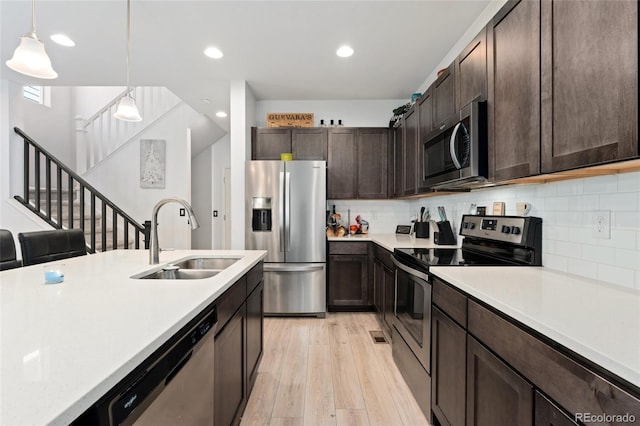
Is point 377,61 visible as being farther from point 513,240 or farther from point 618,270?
point 618,270

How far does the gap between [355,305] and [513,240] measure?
86.3 inches

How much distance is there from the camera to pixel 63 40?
2688 mm

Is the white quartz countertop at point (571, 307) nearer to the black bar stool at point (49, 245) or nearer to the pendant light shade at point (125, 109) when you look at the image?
the black bar stool at point (49, 245)

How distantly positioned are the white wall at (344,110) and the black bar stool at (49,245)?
8.59 feet

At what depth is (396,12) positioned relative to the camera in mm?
2275

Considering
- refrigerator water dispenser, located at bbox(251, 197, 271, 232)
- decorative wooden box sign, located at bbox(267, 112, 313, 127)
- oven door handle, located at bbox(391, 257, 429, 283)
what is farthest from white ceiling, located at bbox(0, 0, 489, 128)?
oven door handle, located at bbox(391, 257, 429, 283)

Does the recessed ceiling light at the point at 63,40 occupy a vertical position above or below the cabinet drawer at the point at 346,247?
above

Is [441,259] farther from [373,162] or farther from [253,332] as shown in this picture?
[373,162]

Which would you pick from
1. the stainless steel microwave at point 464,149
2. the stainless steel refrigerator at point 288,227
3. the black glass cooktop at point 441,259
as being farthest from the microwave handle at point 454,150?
the stainless steel refrigerator at point 288,227

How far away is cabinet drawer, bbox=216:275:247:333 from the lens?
130 centimetres

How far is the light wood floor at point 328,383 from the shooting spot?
6.10 ft

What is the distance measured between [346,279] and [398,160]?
1551 mm

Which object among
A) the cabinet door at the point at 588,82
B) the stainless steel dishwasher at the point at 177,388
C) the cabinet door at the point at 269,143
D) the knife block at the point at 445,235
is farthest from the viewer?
the cabinet door at the point at 269,143

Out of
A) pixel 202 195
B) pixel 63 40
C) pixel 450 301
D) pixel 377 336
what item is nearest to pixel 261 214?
pixel 377 336
